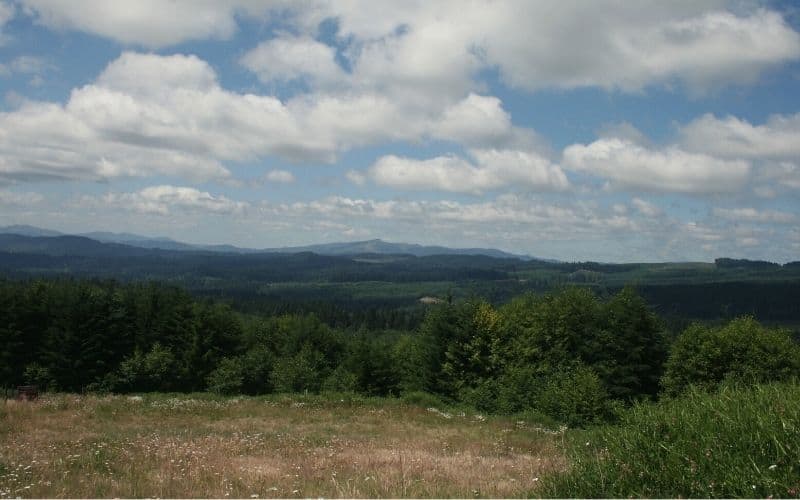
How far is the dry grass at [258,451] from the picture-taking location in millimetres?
9531

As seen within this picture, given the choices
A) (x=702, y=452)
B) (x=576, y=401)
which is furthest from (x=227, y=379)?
(x=702, y=452)

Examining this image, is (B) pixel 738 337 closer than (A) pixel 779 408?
No

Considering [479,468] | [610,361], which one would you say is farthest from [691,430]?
[610,361]

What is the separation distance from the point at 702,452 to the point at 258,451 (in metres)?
11.7

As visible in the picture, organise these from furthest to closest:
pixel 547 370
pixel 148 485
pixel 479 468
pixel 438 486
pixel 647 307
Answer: pixel 647 307 → pixel 547 370 → pixel 479 468 → pixel 148 485 → pixel 438 486

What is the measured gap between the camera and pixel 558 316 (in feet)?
172

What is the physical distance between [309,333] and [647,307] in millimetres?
51872

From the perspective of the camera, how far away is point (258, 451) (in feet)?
46.3

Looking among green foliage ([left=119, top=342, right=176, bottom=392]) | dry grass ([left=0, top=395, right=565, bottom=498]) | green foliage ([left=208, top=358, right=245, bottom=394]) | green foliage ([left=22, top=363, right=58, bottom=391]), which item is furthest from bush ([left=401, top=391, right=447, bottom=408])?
green foliage ([left=22, top=363, right=58, bottom=391])

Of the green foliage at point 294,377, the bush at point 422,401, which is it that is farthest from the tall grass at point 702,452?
the green foliage at point 294,377

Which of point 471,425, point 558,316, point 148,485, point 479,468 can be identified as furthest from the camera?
point 558,316

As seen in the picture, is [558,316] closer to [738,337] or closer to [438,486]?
[738,337]

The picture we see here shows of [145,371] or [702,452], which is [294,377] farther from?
[702,452]

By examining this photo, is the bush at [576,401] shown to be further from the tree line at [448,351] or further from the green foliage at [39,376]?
the green foliage at [39,376]
